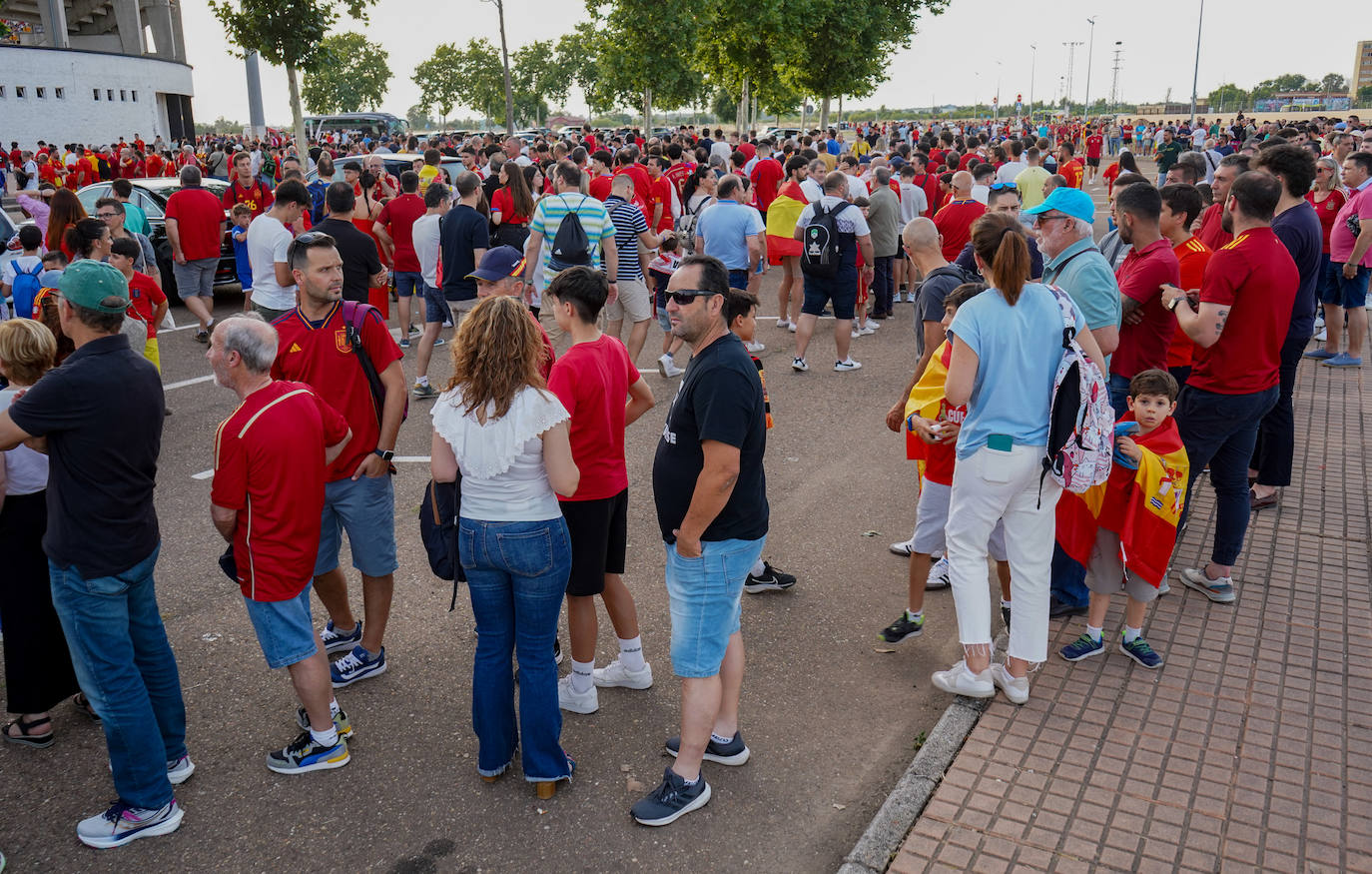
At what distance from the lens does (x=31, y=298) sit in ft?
22.3

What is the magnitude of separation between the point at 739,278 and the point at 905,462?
3.37 m

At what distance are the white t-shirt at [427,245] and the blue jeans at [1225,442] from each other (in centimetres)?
653

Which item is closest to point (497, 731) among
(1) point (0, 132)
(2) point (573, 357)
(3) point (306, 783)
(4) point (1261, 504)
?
(3) point (306, 783)

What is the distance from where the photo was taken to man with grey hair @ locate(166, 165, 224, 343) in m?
10.8

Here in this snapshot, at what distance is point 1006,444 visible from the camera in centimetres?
390

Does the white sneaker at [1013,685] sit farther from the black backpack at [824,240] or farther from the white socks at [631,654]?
the black backpack at [824,240]

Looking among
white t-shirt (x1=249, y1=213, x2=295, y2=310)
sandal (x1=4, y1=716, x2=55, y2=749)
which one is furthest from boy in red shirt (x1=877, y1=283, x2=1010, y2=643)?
white t-shirt (x1=249, y1=213, x2=295, y2=310)

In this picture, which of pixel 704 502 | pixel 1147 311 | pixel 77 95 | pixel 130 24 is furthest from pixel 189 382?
pixel 130 24

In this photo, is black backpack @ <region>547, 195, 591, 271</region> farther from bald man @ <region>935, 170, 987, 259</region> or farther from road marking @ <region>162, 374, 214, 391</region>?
road marking @ <region>162, 374, 214, 391</region>

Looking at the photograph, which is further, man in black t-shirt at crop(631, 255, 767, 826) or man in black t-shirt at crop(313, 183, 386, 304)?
man in black t-shirt at crop(313, 183, 386, 304)

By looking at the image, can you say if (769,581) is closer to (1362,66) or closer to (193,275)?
(193,275)

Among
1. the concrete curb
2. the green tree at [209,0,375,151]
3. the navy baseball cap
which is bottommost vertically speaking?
the concrete curb

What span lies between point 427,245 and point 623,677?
5906 mm

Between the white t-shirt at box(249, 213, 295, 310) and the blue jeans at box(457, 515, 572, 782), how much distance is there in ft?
17.4
